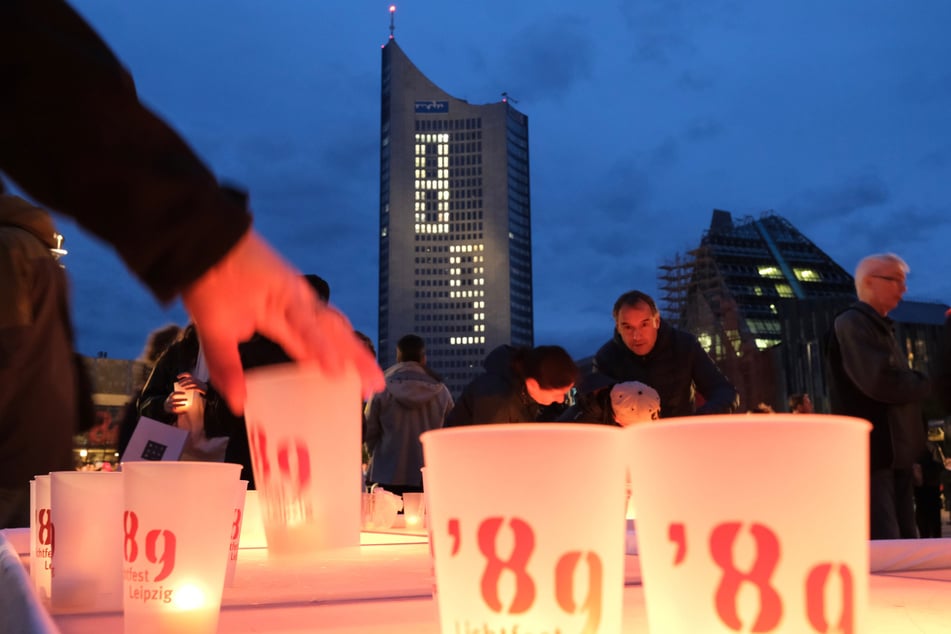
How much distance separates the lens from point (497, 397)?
3514 mm

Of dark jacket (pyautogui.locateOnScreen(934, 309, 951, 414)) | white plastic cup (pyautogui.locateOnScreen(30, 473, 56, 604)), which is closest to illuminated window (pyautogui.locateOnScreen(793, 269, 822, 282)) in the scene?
dark jacket (pyautogui.locateOnScreen(934, 309, 951, 414))

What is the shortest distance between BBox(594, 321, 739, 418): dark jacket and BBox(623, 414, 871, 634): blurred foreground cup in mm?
3131

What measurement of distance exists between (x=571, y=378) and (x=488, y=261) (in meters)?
48.6

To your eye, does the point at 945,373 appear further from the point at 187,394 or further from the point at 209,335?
the point at 209,335

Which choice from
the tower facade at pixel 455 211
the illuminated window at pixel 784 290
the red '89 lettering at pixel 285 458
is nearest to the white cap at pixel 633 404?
the red '89 lettering at pixel 285 458

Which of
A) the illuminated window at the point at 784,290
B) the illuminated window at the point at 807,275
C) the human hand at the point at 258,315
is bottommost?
the human hand at the point at 258,315

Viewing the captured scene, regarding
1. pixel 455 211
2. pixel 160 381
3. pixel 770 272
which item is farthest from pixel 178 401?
pixel 455 211

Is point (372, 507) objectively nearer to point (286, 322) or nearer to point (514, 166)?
point (286, 322)

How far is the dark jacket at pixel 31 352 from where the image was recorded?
2.08 meters

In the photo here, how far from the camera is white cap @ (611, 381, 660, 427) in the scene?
9.94ft

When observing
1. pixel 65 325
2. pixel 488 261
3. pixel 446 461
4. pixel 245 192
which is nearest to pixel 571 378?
pixel 65 325

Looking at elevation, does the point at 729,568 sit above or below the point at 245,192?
below

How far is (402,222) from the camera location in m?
51.7

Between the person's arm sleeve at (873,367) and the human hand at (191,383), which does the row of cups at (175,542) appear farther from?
the person's arm sleeve at (873,367)
